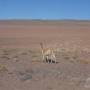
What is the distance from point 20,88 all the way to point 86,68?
7.53 m

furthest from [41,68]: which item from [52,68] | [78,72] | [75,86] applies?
[75,86]

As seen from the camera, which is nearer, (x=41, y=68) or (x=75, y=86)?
(x=75, y=86)

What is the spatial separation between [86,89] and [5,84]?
3889 millimetres

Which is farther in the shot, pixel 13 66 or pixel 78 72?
pixel 13 66

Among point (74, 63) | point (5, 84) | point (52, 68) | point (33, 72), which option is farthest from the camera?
point (74, 63)

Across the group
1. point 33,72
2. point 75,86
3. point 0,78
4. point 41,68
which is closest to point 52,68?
point 41,68

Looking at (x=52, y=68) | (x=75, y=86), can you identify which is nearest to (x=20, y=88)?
(x=75, y=86)

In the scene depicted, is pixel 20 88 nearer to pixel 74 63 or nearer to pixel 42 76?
pixel 42 76

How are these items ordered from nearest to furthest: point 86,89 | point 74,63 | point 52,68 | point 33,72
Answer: point 86,89, point 33,72, point 52,68, point 74,63

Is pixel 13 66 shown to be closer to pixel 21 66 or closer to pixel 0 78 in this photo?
pixel 21 66

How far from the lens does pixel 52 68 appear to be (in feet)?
74.3

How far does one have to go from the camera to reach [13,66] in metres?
23.6

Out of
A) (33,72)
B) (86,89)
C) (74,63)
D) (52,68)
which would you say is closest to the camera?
(86,89)

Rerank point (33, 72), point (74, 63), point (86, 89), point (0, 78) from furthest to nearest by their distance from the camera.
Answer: point (74, 63)
point (33, 72)
point (0, 78)
point (86, 89)
